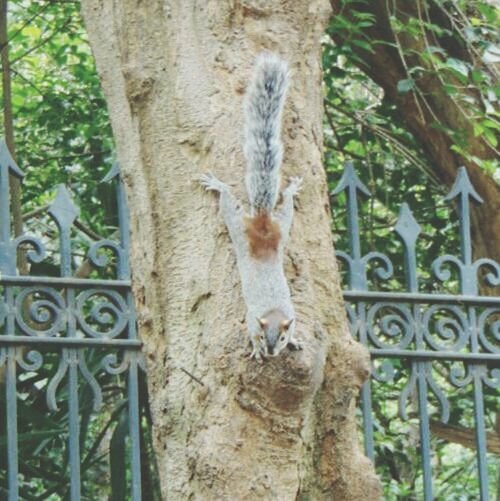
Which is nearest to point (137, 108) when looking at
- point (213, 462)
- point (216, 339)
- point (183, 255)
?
point (183, 255)

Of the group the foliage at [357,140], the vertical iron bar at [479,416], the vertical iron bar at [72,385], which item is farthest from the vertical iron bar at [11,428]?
the foliage at [357,140]

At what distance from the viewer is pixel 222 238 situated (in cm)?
244

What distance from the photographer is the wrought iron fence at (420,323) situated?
10.5 feet

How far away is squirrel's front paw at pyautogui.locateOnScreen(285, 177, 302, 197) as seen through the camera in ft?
8.27

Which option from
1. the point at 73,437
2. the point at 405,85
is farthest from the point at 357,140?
the point at 73,437

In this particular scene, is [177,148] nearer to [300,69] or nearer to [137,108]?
[137,108]

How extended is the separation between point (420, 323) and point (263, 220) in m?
Result: 1.02

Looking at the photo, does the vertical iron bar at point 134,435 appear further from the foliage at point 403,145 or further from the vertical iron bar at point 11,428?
the foliage at point 403,145

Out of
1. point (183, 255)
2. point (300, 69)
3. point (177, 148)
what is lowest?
point (183, 255)

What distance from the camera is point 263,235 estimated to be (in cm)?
244

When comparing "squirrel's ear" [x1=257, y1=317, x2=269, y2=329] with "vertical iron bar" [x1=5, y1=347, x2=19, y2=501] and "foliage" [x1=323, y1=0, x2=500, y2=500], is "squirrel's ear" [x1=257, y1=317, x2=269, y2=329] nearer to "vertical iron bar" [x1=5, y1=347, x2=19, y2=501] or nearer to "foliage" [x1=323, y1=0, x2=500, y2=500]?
"vertical iron bar" [x1=5, y1=347, x2=19, y2=501]

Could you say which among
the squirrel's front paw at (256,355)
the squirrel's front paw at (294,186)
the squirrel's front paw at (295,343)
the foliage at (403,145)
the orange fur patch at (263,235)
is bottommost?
the squirrel's front paw at (256,355)

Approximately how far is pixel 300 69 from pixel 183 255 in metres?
0.52

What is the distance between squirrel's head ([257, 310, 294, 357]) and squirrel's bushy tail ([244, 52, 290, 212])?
0.71 feet
